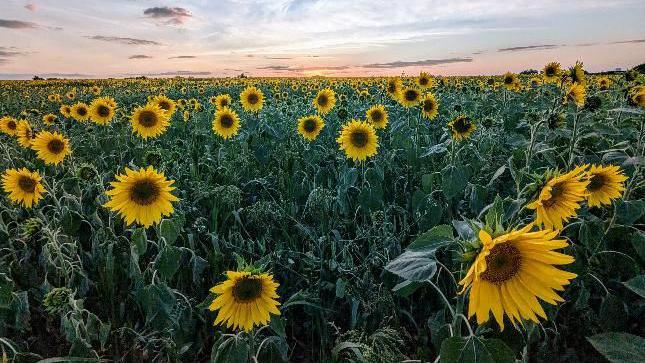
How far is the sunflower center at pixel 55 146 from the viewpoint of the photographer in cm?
421

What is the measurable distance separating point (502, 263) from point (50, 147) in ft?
14.2

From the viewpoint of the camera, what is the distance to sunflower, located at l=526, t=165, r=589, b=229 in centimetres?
163

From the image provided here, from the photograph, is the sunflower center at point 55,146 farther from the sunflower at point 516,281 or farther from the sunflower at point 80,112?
the sunflower at point 516,281

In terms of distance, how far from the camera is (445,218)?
356 cm

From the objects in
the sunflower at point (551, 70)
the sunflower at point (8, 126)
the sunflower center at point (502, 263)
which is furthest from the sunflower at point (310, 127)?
the sunflower at point (551, 70)

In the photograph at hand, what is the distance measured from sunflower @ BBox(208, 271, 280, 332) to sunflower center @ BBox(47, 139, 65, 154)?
10.8 ft

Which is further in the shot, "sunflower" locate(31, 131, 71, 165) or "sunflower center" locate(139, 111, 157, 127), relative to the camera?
"sunflower center" locate(139, 111, 157, 127)

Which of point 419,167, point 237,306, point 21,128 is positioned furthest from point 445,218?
point 21,128

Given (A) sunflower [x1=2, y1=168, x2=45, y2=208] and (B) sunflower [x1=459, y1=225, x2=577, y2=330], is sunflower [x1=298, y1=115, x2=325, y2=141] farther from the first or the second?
(B) sunflower [x1=459, y1=225, x2=577, y2=330]

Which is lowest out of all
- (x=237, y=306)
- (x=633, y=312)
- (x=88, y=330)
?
(x=633, y=312)

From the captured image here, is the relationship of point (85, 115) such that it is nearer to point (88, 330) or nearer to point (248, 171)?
point (248, 171)

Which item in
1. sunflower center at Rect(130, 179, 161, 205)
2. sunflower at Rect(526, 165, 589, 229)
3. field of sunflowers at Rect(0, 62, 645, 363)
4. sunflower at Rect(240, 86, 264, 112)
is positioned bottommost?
field of sunflowers at Rect(0, 62, 645, 363)

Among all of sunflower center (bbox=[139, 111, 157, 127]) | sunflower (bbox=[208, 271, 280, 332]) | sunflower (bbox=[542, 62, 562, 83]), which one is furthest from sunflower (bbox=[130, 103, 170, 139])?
sunflower (bbox=[542, 62, 562, 83])

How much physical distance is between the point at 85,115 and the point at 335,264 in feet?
18.8
